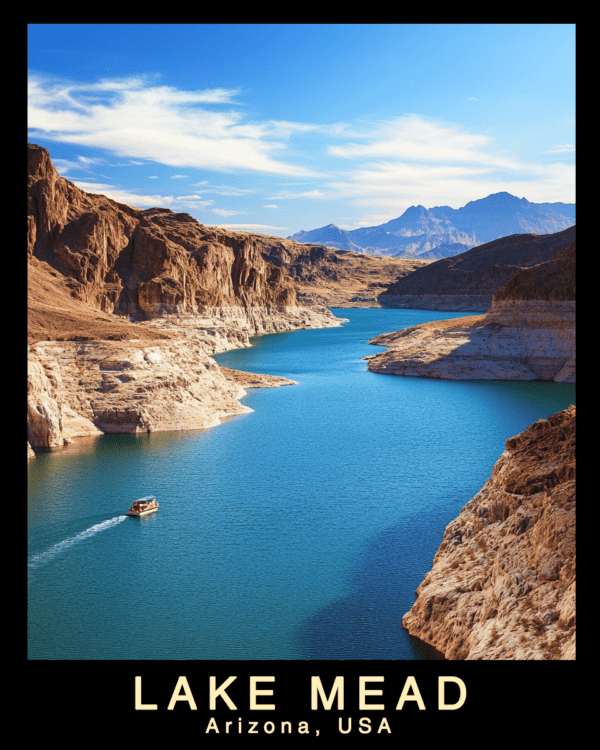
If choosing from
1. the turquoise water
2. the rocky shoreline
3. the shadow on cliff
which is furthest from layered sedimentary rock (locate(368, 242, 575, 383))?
the shadow on cliff

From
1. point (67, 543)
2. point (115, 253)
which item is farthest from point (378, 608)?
point (115, 253)

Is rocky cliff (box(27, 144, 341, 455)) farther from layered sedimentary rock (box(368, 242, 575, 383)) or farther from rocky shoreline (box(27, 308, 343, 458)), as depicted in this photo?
layered sedimentary rock (box(368, 242, 575, 383))

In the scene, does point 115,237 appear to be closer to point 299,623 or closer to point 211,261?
point 211,261

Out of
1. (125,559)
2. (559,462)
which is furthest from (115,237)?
(559,462)

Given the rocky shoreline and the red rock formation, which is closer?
the rocky shoreline

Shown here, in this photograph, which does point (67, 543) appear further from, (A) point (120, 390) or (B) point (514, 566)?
(A) point (120, 390)

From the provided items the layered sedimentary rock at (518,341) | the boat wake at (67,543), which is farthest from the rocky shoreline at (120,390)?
the layered sedimentary rock at (518,341)
